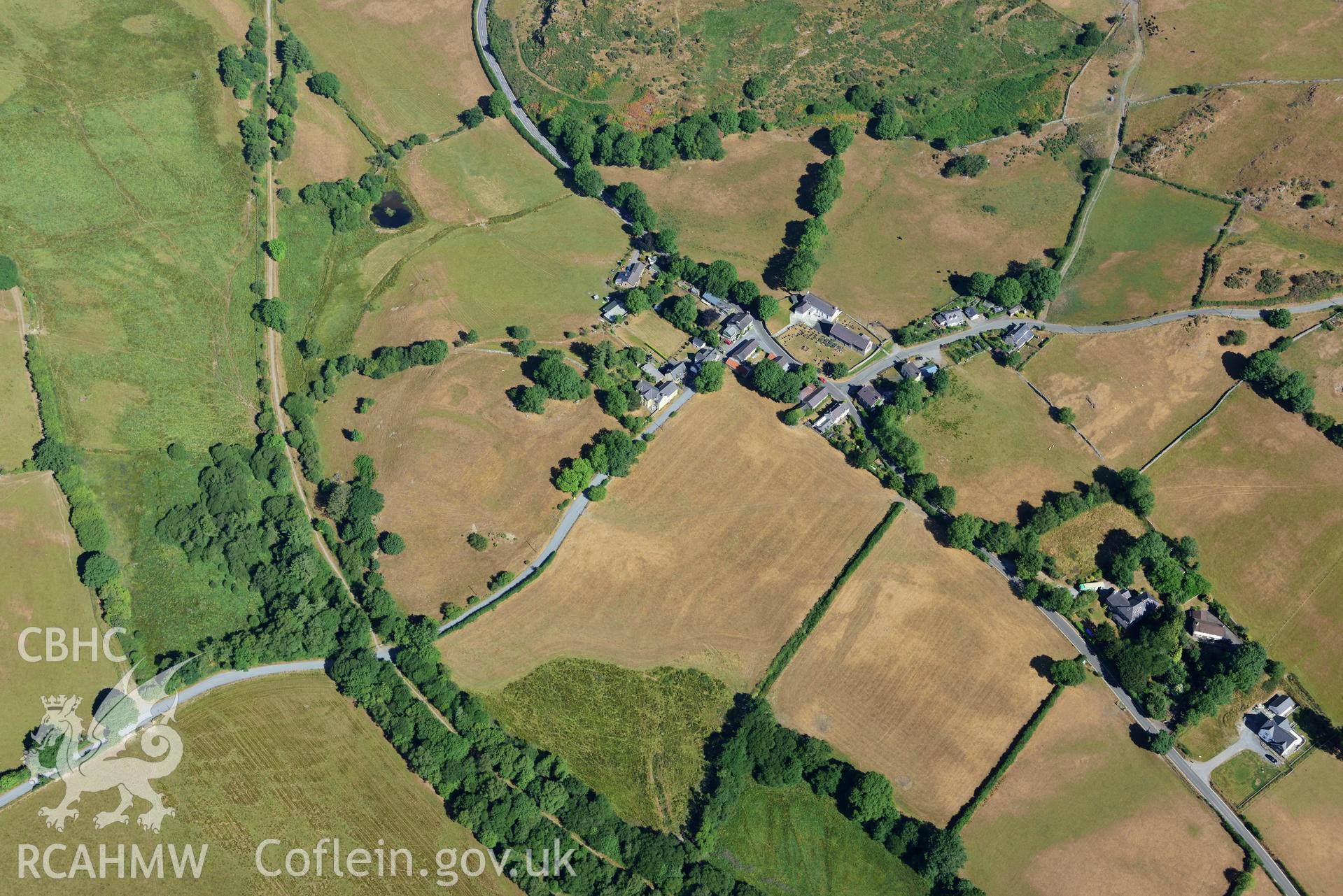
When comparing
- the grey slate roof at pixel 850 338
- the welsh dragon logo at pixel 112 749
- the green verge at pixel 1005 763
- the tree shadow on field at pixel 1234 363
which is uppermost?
the tree shadow on field at pixel 1234 363

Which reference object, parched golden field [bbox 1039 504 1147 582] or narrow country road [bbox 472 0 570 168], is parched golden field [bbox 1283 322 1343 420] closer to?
parched golden field [bbox 1039 504 1147 582]

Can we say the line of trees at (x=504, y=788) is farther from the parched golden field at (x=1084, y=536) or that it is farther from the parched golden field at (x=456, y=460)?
the parched golden field at (x=1084, y=536)

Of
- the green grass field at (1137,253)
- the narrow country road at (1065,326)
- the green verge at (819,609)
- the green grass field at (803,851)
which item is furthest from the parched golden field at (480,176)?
the green grass field at (803,851)

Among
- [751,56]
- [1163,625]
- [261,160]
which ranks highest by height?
[751,56]

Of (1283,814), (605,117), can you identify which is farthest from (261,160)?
(1283,814)

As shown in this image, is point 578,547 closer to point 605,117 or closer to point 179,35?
point 605,117

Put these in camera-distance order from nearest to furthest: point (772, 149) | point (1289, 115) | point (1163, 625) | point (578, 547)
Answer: point (1163, 625), point (578, 547), point (1289, 115), point (772, 149)

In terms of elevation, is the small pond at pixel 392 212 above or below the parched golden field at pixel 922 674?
above
